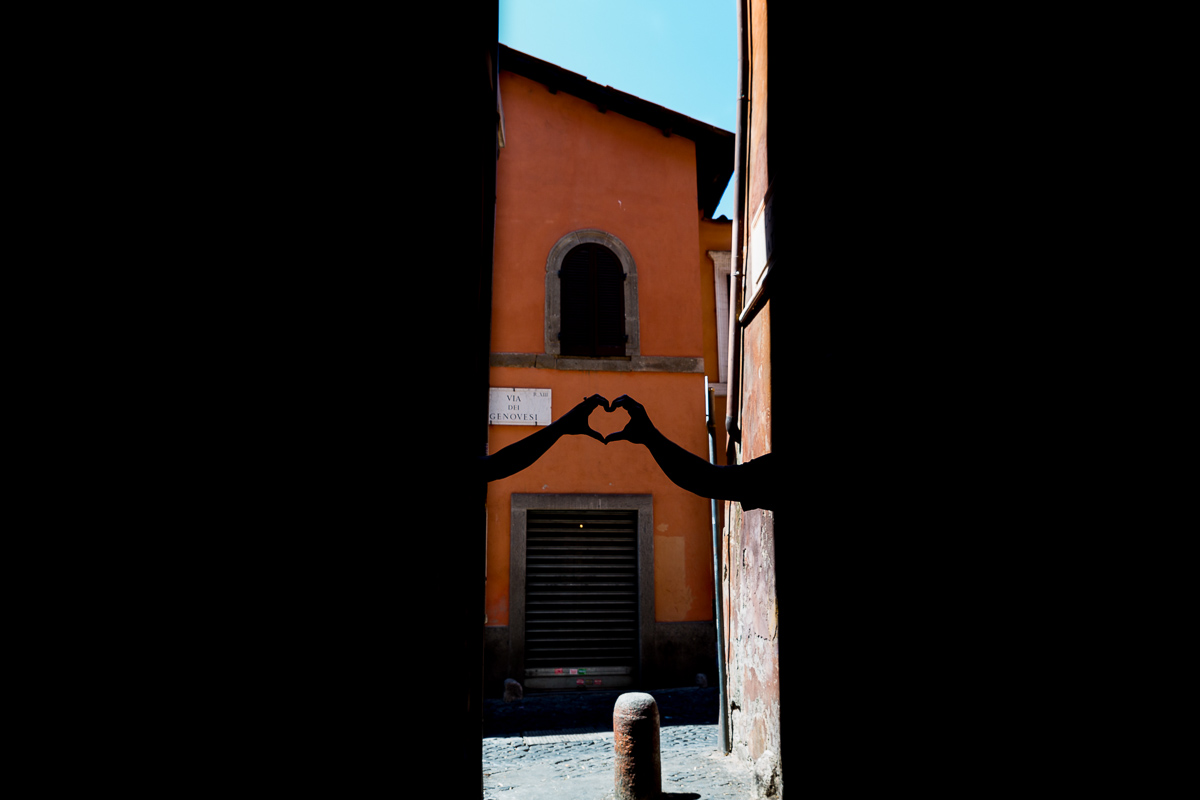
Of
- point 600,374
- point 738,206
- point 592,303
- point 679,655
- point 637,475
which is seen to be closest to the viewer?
point 738,206

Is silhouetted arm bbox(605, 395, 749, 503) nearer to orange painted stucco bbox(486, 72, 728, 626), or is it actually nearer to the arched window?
orange painted stucco bbox(486, 72, 728, 626)

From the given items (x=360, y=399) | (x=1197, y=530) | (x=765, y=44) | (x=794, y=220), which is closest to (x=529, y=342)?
(x=765, y=44)

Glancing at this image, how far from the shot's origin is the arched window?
1008 cm

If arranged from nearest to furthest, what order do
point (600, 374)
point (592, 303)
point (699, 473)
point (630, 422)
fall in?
point (699, 473) → point (630, 422) → point (600, 374) → point (592, 303)

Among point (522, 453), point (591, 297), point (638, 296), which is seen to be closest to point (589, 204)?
point (591, 297)

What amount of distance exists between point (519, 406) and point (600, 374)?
1216 mm

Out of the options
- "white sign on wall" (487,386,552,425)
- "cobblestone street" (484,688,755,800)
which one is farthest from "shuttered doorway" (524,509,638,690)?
"white sign on wall" (487,386,552,425)

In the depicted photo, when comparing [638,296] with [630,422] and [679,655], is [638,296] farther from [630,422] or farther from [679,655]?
[630,422]

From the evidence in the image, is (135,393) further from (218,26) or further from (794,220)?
(794,220)

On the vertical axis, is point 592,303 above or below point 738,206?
above

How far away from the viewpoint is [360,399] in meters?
2.63

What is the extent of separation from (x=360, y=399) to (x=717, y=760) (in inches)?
166

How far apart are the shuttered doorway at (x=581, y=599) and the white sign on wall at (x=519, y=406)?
122 cm

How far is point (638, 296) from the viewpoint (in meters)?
10.3
